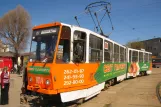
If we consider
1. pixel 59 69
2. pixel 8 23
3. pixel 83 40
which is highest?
pixel 8 23

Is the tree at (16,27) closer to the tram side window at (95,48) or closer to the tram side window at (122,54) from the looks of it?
the tram side window at (122,54)

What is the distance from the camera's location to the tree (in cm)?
4803

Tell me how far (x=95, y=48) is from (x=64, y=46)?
2.39 meters

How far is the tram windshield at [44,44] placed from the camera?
8.43 m

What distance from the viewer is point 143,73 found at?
26656mm

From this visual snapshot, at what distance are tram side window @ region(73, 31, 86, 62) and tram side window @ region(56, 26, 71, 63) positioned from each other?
10.6 inches

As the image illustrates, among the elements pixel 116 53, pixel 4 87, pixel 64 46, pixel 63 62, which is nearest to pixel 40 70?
pixel 63 62

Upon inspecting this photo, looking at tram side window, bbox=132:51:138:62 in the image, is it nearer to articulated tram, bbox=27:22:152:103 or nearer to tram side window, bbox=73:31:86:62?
articulated tram, bbox=27:22:152:103

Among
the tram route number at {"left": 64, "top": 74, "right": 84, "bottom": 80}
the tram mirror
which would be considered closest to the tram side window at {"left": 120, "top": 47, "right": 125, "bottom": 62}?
the tram route number at {"left": 64, "top": 74, "right": 84, "bottom": 80}

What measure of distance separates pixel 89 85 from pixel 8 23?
137 ft

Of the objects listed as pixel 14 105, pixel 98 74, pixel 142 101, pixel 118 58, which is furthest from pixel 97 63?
pixel 118 58

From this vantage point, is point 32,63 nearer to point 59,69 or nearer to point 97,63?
point 59,69

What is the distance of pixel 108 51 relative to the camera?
12930 millimetres

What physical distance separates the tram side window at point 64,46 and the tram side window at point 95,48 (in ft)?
5.09
